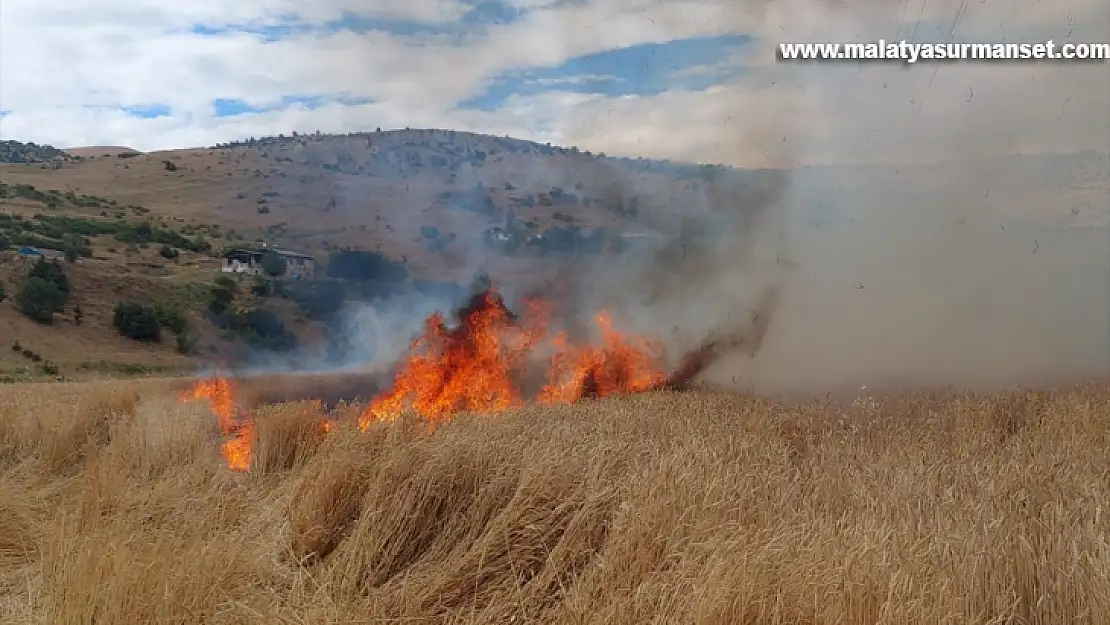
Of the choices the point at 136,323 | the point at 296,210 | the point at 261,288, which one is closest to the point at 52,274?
the point at 136,323

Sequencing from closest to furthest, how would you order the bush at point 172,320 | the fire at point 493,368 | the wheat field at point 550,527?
the wheat field at point 550,527 < the fire at point 493,368 < the bush at point 172,320

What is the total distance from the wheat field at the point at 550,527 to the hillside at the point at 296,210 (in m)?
14.9

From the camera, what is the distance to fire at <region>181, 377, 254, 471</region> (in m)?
8.50

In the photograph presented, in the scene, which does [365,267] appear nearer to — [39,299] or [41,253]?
[41,253]

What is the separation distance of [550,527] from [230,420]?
6.66 m

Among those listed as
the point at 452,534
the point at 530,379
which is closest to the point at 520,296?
the point at 530,379

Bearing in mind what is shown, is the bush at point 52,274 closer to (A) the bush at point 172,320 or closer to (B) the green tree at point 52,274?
(B) the green tree at point 52,274

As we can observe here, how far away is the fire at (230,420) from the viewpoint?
27.9 ft

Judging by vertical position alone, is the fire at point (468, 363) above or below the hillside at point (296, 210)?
below

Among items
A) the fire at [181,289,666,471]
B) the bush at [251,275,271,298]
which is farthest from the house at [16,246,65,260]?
the fire at [181,289,666,471]

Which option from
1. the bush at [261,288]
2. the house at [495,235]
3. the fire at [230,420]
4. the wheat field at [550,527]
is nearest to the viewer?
the wheat field at [550,527]

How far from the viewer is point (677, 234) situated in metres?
21.3

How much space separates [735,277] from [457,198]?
3503cm

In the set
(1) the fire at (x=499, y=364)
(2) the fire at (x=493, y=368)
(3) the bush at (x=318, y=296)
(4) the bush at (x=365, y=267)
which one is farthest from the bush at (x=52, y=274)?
(1) the fire at (x=499, y=364)
